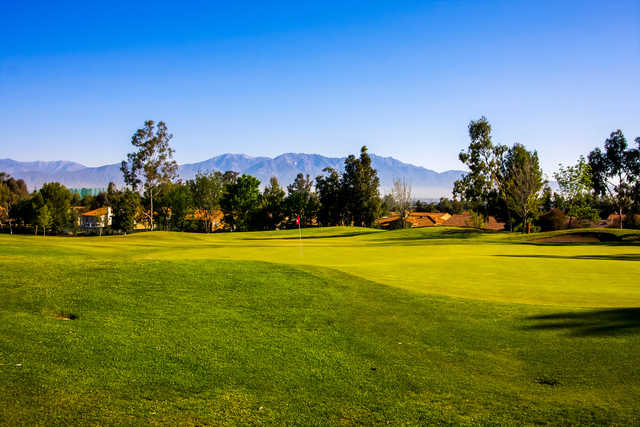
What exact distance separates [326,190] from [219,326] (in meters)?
80.8

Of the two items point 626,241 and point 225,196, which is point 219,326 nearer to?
point 626,241

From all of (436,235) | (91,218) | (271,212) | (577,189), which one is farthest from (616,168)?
(91,218)

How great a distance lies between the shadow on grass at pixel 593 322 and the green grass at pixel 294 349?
0.04m

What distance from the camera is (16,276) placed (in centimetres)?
984

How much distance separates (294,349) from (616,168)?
229 feet

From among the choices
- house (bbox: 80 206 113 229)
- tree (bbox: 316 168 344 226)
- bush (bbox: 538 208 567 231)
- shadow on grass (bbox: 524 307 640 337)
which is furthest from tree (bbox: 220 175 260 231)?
shadow on grass (bbox: 524 307 640 337)

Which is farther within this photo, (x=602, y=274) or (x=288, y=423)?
(x=602, y=274)

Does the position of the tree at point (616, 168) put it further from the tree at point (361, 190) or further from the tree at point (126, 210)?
the tree at point (126, 210)

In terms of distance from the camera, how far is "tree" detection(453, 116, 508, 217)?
6247 centimetres

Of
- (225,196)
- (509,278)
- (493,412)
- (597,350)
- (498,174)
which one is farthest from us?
(225,196)

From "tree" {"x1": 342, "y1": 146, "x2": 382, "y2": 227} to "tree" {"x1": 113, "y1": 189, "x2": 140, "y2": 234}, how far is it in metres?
38.8

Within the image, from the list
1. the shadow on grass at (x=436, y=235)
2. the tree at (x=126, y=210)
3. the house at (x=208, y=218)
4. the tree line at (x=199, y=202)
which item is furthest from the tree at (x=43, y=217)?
the shadow on grass at (x=436, y=235)

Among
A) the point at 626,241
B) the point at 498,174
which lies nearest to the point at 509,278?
the point at 626,241

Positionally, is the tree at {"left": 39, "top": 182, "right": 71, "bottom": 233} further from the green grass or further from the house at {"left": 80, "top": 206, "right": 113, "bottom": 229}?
the green grass
